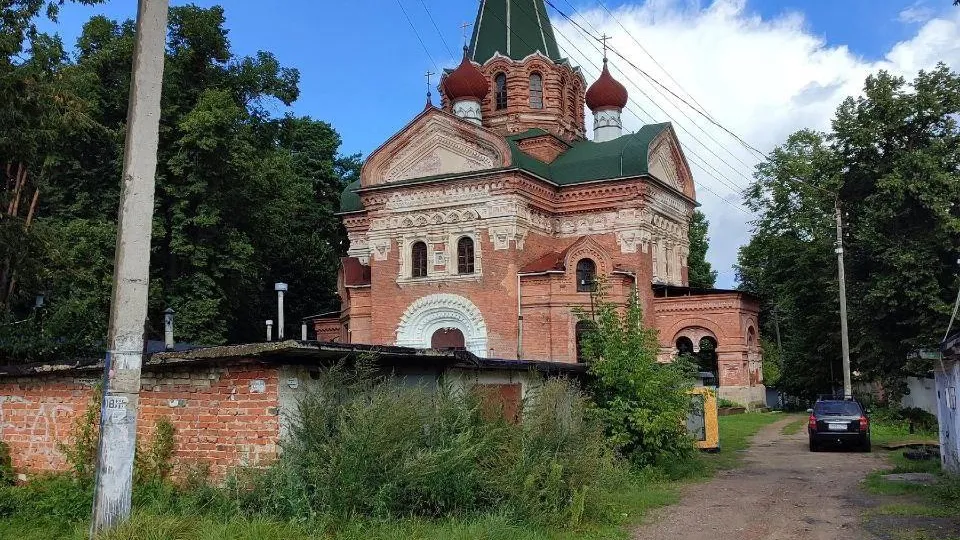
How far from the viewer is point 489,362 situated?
40.7 ft

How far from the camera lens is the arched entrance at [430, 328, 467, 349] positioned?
92.3 feet

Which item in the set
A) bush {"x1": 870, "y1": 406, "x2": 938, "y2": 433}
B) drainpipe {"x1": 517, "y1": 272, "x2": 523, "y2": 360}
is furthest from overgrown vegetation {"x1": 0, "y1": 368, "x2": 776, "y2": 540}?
bush {"x1": 870, "y1": 406, "x2": 938, "y2": 433}

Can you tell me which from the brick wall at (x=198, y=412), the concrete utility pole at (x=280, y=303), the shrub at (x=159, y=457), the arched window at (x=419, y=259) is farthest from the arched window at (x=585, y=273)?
the shrub at (x=159, y=457)

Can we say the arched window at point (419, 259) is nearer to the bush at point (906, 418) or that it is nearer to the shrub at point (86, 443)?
the bush at point (906, 418)

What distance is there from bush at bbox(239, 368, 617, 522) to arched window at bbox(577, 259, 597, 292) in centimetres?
1647

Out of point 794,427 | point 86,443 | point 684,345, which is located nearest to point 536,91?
point 684,345

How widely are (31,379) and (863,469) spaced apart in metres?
14.3

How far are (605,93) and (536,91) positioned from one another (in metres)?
2.75

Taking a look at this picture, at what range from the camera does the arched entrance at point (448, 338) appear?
28.1 metres

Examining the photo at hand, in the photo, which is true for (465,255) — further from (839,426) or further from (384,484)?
(384,484)

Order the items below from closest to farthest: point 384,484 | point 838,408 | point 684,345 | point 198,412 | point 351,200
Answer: point 384,484 < point 198,412 < point 838,408 < point 684,345 < point 351,200

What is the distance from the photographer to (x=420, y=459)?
8719 millimetres

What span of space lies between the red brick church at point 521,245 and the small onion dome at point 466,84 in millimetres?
53

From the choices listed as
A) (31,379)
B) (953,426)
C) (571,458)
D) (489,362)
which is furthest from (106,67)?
(953,426)
